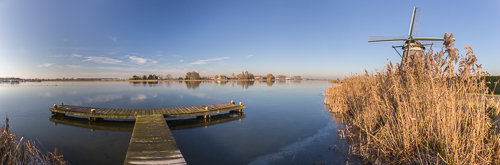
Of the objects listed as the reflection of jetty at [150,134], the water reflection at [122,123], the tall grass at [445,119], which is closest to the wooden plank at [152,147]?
the reflection of jetty at [150,134]

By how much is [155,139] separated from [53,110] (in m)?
11.6

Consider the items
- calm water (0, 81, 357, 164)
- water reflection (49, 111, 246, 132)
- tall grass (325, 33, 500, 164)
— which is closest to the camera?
tall grass (325, 33, 500, 164)

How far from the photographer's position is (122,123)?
11102 millimetres

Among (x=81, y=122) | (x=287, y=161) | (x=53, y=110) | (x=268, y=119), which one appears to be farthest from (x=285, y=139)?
(x=53, y=110)

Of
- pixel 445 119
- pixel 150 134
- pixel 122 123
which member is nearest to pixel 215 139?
pixel 150 134

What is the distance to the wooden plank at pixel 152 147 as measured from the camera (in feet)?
15.7

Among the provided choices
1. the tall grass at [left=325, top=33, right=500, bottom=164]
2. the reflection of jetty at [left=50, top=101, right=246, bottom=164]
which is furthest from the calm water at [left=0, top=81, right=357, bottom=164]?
the tall grass at [left=325, top=33, right=500, bottom=164]

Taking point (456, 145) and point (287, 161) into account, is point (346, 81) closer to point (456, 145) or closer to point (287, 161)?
point (287, 161)

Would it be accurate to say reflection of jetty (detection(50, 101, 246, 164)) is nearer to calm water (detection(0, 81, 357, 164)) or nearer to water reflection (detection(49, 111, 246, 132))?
water reflection (detection(49, 111, 246, 132))

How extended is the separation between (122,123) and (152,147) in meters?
7.20

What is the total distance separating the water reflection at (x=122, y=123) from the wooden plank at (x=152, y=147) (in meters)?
2.87

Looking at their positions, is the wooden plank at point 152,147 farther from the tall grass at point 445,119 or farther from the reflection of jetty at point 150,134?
the tall grass at point 445,119

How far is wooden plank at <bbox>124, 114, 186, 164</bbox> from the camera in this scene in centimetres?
478

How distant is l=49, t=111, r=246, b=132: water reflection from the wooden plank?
2.87 metres
